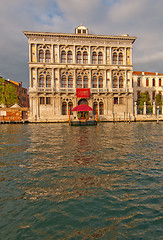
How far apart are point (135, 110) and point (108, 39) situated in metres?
14.4

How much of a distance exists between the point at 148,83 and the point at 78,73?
2044 cm

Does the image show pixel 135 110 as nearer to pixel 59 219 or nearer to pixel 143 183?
pixel 143 183

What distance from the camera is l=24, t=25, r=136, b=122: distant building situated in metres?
28.6

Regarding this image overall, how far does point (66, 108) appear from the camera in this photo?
97.6 ft

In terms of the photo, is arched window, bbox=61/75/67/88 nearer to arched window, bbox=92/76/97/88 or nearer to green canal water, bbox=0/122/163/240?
arched window, bbox=92/76/97/88

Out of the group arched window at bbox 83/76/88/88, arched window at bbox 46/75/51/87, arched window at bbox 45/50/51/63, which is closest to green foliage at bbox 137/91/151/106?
arched window at bbox 83/76/88/88

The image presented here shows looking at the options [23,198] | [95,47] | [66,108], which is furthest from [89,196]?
[95,47]

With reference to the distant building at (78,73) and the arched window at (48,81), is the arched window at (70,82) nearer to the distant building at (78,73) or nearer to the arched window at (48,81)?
the distant building at (78,73)

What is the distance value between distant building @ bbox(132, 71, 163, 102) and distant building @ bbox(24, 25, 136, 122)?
32.3ft

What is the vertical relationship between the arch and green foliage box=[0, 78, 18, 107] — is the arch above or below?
below

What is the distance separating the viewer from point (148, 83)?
132 ft

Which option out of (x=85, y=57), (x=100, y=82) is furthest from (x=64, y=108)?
(x=85, y=57)

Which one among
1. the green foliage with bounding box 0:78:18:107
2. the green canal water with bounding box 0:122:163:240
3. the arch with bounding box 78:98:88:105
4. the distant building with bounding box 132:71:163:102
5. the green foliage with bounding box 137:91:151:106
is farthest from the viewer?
the distant building with bounding box 132:71:163:102

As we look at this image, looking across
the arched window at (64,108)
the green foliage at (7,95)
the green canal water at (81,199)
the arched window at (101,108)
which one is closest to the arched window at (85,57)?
the arched window at (101,108)
